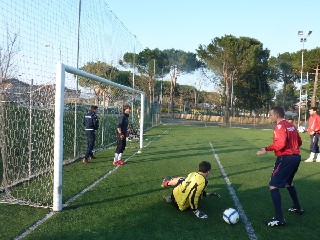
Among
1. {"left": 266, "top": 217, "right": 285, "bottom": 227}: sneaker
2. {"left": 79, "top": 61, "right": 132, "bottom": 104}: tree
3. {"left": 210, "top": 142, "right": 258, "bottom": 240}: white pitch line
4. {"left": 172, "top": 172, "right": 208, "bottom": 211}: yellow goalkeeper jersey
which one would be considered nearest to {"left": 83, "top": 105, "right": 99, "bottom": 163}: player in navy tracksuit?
{"left": 79, "top": 61, "right": 132, "bottom": 104}: tree

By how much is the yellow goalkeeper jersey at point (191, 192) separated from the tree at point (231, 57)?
47.7 metres

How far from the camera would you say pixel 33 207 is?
6.16m

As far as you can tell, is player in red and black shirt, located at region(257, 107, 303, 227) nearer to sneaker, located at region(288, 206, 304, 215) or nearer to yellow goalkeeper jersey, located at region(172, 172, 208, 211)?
sneaker, located at region(288, 206, 304, 215)

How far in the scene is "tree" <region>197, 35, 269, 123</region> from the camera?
176 feet

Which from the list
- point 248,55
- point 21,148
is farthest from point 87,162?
point 248,55

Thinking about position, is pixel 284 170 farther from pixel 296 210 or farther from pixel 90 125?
pixel 90 125

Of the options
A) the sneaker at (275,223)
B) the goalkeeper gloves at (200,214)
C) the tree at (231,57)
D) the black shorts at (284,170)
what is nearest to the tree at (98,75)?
the goalkeeper gloves at (200,214)

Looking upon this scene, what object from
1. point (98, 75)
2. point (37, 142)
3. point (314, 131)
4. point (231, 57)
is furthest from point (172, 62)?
point (37, 142)

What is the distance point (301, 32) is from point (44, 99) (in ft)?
133

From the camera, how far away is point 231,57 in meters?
54.2

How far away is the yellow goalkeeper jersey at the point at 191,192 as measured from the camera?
5996 millimetres

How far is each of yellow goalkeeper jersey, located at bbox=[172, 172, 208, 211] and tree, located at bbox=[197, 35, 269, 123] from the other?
156 feet

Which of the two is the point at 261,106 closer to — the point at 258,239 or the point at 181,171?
the point at 181,171

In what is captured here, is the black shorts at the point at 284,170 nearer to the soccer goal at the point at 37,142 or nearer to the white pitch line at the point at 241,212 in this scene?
the white pitch line at the point at 241,212
